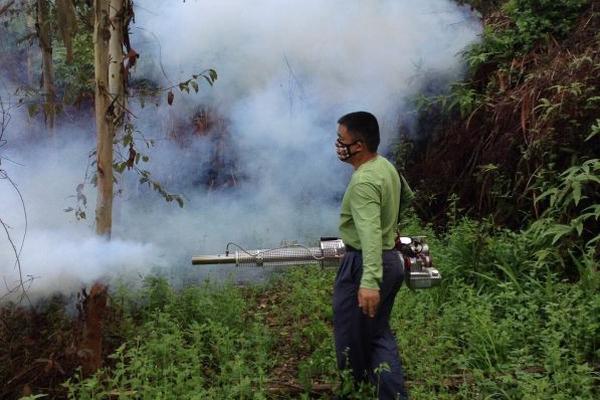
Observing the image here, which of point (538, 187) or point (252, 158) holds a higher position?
point (252, 158)

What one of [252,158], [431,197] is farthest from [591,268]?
[252,158]

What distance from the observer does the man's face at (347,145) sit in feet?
12.2

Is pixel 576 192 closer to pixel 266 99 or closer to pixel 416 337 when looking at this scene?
pixel 416 337

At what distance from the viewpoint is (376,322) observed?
12.3 ft

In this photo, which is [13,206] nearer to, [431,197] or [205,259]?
[205,259]

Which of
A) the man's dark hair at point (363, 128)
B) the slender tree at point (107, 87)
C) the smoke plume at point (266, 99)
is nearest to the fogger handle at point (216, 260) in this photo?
the slender tree at point (107, 87)

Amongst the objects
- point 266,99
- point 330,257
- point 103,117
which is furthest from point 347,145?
point 266,99

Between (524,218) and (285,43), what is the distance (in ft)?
11.6

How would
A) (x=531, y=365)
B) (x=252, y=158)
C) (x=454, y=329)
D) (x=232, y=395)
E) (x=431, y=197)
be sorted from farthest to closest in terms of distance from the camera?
(x=252, y=158) < (x=431, y=197) < (x=454, y=329) < (x=531, y=365) < (x=232, y=395)

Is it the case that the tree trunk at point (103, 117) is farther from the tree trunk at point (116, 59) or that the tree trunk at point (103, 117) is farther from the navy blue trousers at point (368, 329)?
the navy blue trousers at point (368, 329)

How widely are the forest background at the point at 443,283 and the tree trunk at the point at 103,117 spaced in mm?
118

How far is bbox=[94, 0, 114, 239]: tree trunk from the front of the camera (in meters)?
4.02

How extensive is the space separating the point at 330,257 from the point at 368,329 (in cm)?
53

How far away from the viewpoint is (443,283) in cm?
562
